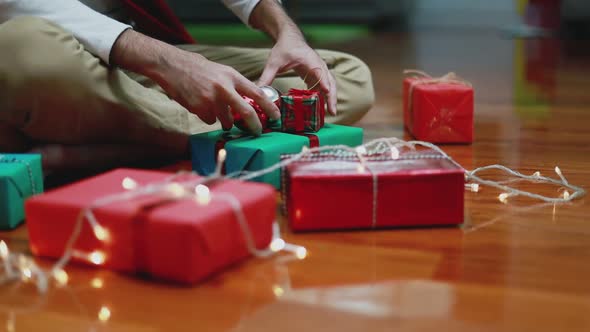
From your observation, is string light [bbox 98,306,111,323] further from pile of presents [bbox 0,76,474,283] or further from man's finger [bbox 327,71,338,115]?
man's finger [bbox 327,71,338,115]

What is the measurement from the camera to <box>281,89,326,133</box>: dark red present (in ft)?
3.90

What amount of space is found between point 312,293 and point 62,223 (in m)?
0.29

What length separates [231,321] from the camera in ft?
2.26

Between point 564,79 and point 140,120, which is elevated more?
point 140,120

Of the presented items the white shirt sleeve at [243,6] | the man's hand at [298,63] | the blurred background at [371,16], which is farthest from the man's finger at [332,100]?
the blurred background at [371,16]

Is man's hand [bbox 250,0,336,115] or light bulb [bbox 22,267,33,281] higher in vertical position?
man's hand [bbox 250,0,336,115]

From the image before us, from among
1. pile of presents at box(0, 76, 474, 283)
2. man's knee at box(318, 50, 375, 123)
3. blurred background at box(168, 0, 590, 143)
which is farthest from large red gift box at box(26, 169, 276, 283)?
blurred background at box(168, 0, 590, 143)

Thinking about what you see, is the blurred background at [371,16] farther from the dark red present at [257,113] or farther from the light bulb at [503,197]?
the light bulb at [503,197]

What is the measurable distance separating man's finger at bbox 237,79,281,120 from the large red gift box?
0.77ft

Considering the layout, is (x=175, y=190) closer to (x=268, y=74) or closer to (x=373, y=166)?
(x=373, y=166)

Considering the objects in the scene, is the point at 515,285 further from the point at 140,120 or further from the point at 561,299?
the point at 140,120

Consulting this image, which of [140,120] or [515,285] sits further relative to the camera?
[140,120]

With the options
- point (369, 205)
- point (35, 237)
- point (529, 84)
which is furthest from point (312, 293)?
point (529, 84)

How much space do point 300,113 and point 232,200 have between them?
0.44m
